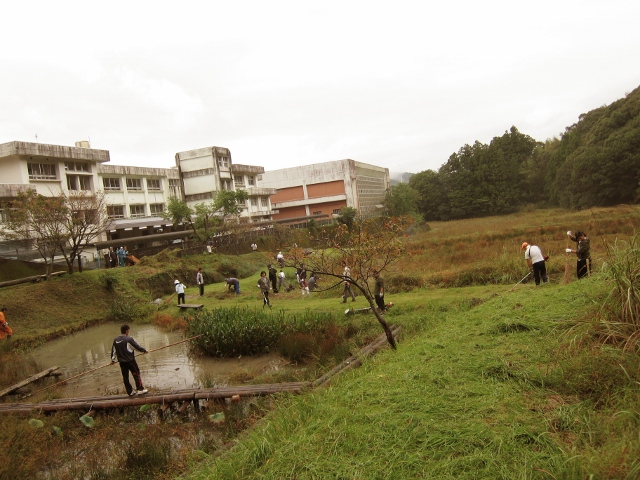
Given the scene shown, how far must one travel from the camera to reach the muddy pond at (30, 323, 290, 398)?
11.1 meters

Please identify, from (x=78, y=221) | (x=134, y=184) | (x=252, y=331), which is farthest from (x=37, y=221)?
(x=134, y=184)

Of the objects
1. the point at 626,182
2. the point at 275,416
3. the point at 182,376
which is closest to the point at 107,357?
the point at 182,376

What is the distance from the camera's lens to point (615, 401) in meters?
4.12

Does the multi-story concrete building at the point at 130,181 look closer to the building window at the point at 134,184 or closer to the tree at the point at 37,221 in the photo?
the building window at the point at 134,184

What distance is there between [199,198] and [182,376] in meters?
35.1

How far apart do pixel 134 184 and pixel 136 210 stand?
225 centimetres

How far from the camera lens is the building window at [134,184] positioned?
37272mm

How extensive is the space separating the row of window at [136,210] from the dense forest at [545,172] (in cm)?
3476

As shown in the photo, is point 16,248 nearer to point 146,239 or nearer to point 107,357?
point 146,239

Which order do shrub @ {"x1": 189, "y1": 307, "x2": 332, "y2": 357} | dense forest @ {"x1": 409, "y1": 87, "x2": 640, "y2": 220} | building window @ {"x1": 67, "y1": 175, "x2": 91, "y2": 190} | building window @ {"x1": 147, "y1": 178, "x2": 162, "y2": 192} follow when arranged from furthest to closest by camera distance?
building window @ {"x1": 147, "y1": 178, "x2": 162, "y2": 192}, dense forest @ {"x1": 409, "y1": 87, "x2": 640, "y2": 220}, building window @ {"x1": 67, "y1": 175, "x2": 91, "y2": 190}, shrub @ {"x1": 189, "y1": 307, "x2": 332, "y2": 357}

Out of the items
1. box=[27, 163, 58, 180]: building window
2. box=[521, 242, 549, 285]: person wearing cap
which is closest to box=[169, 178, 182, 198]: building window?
box=[27, 163, 58, 180]: building window

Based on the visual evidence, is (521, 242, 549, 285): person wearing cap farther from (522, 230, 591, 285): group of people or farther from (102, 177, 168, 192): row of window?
(102, 177, 168, 192): row of window

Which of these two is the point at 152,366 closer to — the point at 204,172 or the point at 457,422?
the point at 457,422

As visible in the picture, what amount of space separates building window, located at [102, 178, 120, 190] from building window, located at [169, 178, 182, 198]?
6.66 meters
